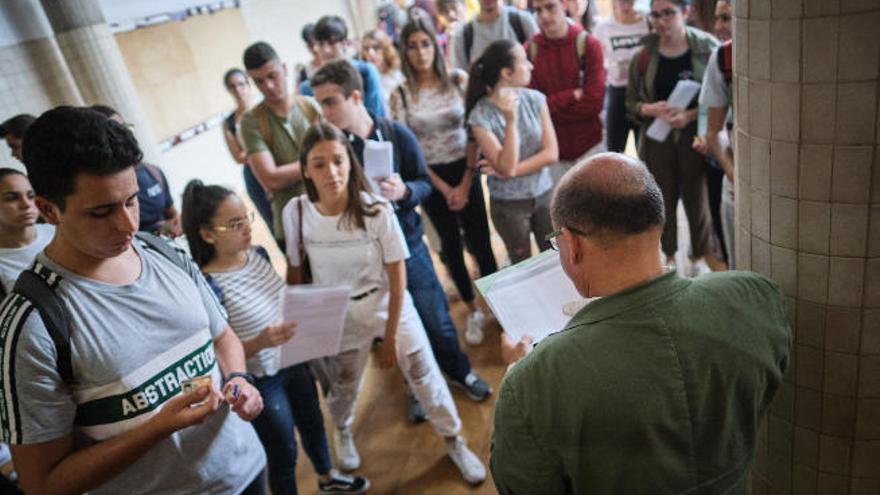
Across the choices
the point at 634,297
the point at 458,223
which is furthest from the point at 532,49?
the point at 634,297

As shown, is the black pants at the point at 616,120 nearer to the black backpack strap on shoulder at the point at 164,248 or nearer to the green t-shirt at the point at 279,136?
the green t-shirt at the point at 279,136

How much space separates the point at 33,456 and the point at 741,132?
6.11 feet

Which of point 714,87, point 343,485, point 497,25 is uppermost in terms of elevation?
point 497,25

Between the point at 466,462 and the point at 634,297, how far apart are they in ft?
6.24

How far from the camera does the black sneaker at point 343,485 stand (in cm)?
277

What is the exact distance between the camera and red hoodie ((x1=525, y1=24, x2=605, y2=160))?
3.60 m

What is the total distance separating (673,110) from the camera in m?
3.33

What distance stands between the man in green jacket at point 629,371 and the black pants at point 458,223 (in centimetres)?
235

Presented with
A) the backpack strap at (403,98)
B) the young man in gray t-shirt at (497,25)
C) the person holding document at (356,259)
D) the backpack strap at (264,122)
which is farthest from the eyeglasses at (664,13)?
the backpack strap at (264,122)

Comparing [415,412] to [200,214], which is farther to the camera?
[415,412]

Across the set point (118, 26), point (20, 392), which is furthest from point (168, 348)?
point (118, 26)

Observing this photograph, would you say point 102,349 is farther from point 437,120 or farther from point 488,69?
point 437,120

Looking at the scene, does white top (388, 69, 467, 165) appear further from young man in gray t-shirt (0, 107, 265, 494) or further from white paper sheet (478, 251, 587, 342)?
young man in gray t-shirt (0, 107, 265, 494)

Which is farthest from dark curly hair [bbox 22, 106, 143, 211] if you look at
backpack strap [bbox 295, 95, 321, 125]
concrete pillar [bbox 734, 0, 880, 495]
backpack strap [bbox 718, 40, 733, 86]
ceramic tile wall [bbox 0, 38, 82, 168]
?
ceramic tile wall [bbox 0, 38, 82, 168]
